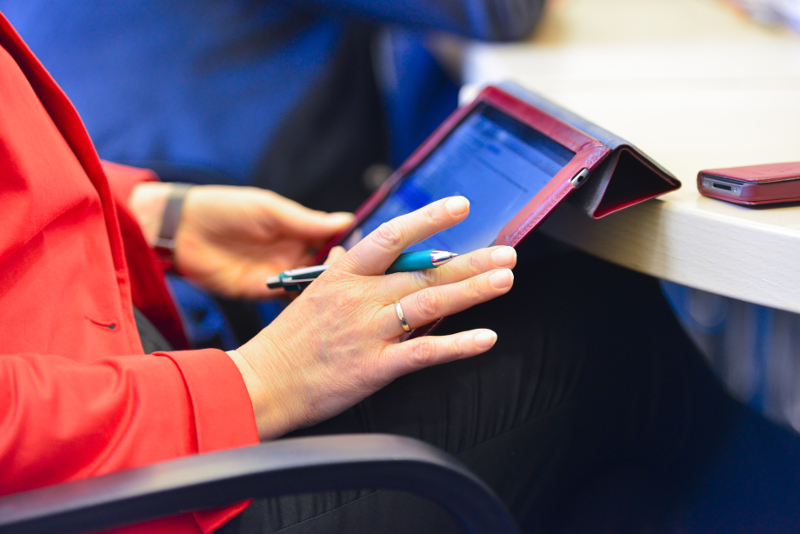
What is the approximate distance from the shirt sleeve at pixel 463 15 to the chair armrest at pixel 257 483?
0.86 meters

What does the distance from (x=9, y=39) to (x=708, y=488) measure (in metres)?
0.83

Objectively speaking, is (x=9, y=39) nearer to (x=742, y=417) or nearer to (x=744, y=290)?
(x=744, y=290)

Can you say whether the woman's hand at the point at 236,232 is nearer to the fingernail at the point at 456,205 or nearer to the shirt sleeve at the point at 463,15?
the fingernail at the point at 456,205

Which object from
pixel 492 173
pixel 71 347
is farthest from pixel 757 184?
pixel 71 347

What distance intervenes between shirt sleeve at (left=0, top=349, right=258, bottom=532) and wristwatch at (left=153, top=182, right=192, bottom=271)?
401 millimetres

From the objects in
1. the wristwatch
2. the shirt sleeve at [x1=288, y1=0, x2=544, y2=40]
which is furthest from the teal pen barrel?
the shirt sleeve at [x1=288, y1=0, x2=544, y2=40]

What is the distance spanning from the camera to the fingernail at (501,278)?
47cm

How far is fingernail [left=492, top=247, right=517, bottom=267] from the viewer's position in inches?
18.3

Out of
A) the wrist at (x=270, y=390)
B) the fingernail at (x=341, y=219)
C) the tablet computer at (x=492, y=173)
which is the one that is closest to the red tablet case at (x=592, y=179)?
the tablet computer at (x=492, y=173)

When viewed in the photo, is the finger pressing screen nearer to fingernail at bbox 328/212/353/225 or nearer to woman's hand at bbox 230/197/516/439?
woman's hand at bbox 230/197/516/439

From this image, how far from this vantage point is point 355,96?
138 centimetres

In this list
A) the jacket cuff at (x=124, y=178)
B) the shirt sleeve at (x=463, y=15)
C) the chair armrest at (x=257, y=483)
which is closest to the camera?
the chair armrest at (x=257, y=483)

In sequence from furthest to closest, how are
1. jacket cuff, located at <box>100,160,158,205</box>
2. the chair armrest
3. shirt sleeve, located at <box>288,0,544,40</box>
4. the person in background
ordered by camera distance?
shirt sleeve, located at <box>288,0,544,40</box> → jacket cuff, located at <box>100,160,158,205</box> → the person in background → the chair armrest

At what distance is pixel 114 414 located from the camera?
0.43m
